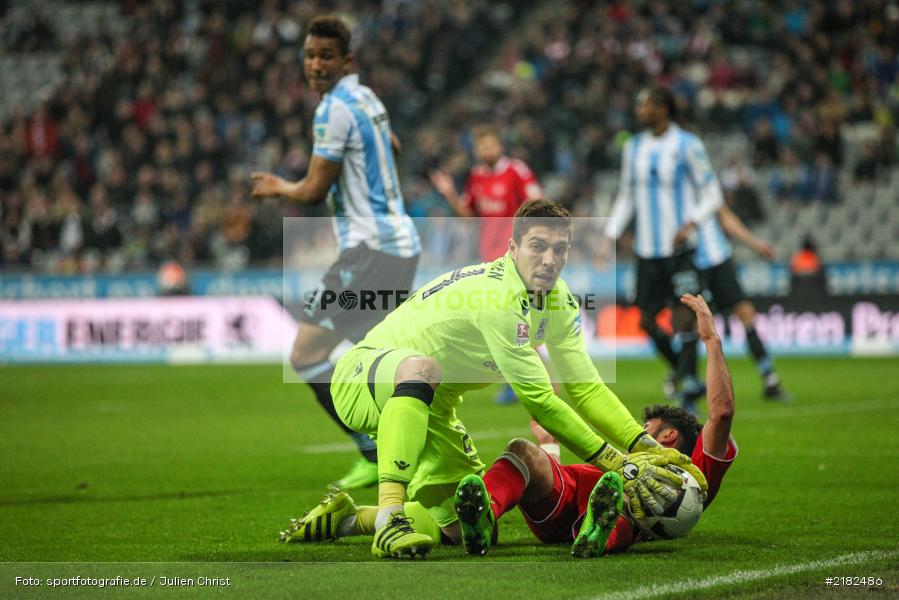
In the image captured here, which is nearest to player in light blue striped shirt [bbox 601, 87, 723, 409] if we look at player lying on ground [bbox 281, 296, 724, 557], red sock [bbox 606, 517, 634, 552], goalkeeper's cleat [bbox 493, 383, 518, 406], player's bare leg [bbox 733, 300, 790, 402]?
player's bare leg [bbox 733, 300, 790, 402]

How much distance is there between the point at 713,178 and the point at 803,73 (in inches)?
485

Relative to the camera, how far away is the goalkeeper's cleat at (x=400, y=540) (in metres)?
4.57

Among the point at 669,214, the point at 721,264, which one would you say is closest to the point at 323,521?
the point at 669,214

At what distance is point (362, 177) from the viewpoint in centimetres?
683

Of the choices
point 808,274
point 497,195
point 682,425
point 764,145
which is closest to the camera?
point 682,425

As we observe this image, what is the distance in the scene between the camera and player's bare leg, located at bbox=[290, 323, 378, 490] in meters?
6.78

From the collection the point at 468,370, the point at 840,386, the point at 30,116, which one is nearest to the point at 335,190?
the point at 468,370

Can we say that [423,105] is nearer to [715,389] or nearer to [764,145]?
[764,145]

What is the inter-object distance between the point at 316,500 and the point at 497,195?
6.49 metres

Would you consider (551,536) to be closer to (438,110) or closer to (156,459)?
(156,459)

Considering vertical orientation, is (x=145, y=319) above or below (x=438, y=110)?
below

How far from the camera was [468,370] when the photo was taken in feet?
16.8

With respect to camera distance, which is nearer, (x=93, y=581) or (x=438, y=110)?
(x=93, y=581)

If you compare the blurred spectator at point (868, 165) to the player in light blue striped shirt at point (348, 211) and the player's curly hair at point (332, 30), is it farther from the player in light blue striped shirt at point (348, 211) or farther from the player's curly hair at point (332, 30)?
the player's curly hair at point (332, 30)
